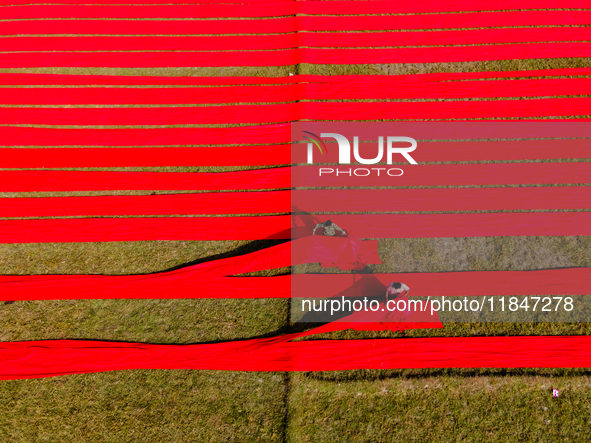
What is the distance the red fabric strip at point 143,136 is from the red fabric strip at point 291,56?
1458mm

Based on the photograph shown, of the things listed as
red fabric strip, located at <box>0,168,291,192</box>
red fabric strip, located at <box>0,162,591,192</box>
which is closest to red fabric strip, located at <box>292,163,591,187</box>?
red fabric strip, located at <box>0,162,591,192</box>

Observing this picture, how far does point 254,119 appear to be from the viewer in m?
5.41

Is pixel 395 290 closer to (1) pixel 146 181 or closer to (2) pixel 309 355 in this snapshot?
(2) pixel 309 355

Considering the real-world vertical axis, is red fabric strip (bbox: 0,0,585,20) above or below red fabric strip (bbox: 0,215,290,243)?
above

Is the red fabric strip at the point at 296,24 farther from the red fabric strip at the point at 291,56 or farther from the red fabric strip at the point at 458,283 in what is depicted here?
the red fabric strip at the point at 458,283

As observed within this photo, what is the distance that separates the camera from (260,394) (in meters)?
3.42

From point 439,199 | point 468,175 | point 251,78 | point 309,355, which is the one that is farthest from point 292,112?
point 309,355

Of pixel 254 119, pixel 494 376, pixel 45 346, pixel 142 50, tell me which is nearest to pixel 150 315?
pixel 45 346

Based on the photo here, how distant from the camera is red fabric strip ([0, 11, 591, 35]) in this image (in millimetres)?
6332

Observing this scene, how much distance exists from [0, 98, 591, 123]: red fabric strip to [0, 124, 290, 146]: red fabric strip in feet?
0.36

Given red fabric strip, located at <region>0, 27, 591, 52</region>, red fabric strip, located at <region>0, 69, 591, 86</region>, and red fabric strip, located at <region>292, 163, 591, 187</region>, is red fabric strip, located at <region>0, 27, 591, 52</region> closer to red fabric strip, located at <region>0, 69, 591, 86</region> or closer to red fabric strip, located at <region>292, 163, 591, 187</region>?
red fabric strip, located at <region>0, 69, 591, 86</region>

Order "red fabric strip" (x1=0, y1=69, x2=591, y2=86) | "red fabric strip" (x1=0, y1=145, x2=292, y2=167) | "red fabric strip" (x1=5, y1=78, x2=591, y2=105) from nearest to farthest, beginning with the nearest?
"red fabric strip" (x1=0, y1=145, x2=292, y2=167)
"red fabric strip" (x1=5, y1=78, x2=591, y2=105)
"red fabric strip" (x1=0, y1=69, x2=591, y2=86)

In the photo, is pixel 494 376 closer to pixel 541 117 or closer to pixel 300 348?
pixel 300 348

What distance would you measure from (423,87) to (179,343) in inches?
191
